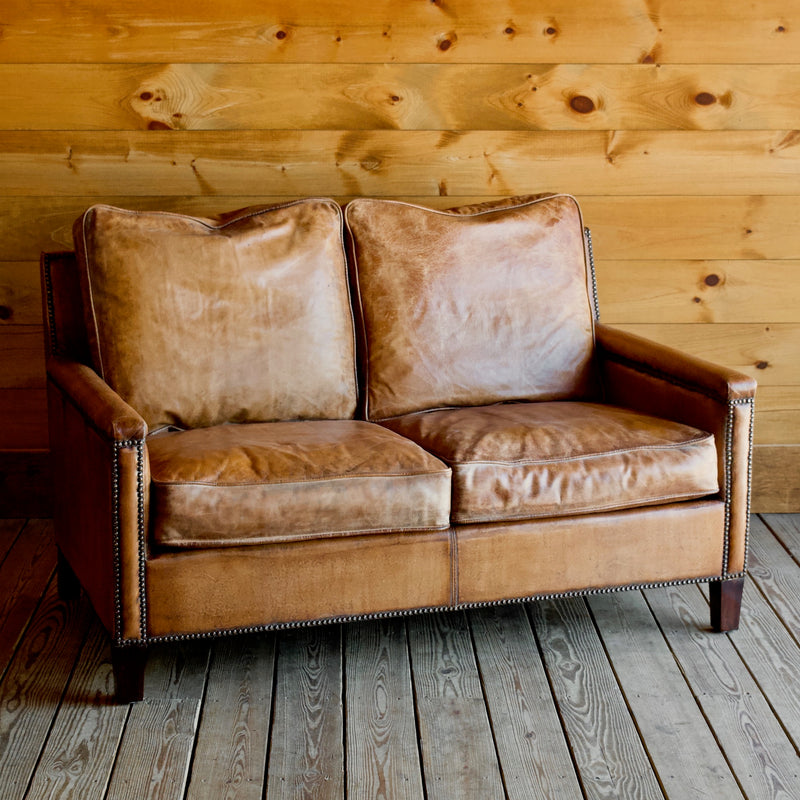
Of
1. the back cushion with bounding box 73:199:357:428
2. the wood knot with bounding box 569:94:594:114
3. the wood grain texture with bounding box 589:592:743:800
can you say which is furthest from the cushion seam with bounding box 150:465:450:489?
the wood knot with bounding box 569:94:594:114

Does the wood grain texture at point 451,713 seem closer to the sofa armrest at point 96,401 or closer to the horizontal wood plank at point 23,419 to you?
the sofa armrest at point 96,401

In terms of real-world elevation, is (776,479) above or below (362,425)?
below

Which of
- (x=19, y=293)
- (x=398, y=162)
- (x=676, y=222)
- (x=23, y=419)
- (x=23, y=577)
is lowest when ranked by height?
(x=23, y=577)

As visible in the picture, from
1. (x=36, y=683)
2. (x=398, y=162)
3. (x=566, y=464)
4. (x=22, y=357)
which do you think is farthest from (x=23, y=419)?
(x=566, y=464)

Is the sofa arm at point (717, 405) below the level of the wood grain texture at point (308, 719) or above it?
above

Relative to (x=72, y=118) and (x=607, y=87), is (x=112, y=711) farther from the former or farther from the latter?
(x=607, y=87)

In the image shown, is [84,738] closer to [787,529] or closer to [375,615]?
[375,615]

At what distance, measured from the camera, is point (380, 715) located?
1.94 m

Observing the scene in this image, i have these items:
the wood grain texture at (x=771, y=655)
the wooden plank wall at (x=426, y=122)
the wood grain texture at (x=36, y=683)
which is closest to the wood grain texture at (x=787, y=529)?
the wood grain texture at (x=771, y=655)

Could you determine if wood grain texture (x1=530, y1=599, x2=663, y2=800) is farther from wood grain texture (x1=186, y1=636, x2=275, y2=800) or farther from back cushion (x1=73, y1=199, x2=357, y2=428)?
back cushion (x1=73, y1=199, x2=357, y2=428)

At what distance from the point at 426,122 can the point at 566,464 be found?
116 cm

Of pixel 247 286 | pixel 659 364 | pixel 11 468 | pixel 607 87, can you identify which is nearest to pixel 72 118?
pixel 247 286

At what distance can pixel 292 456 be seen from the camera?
6.63ft

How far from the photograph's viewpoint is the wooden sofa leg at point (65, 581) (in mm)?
2422
